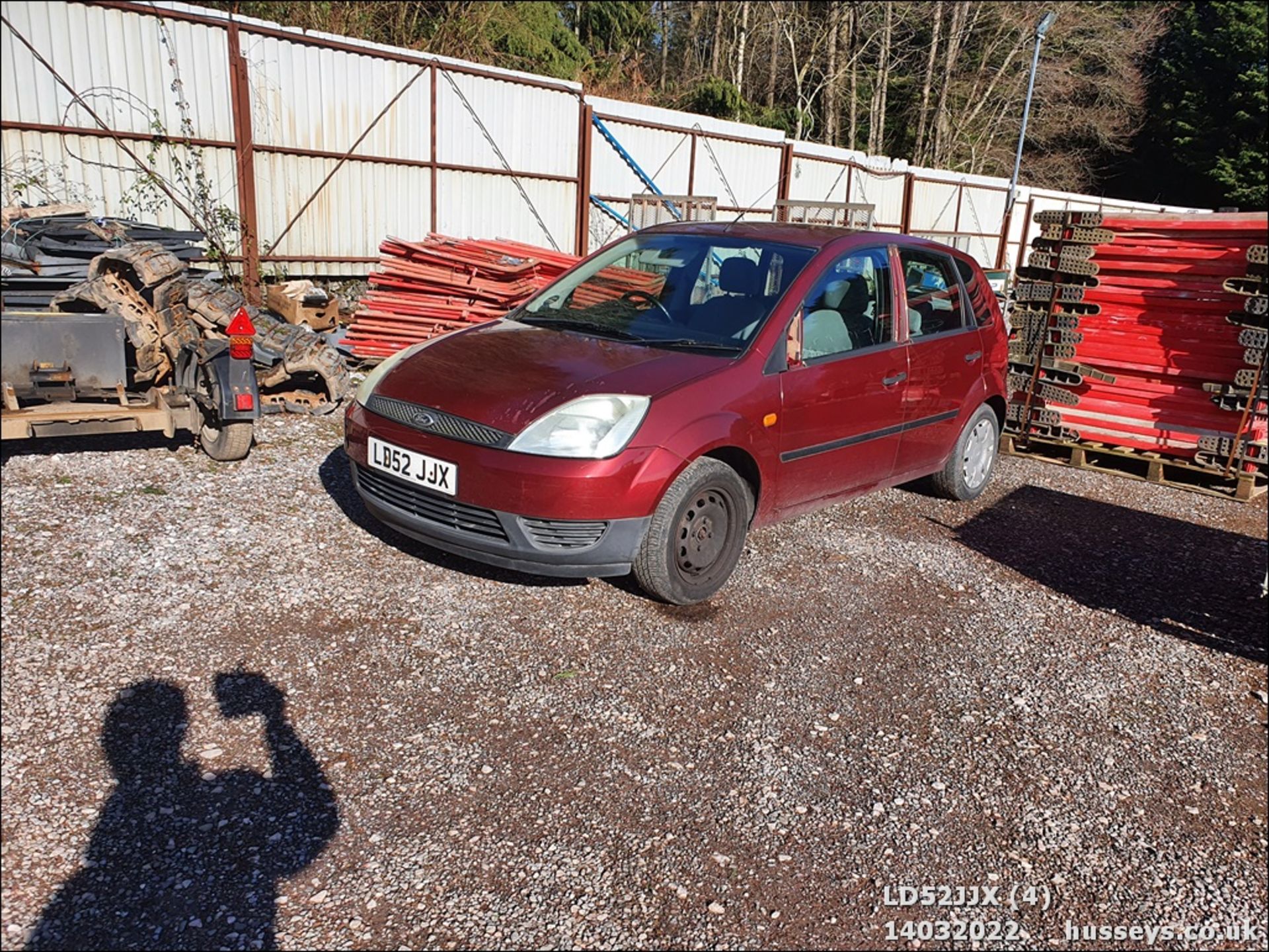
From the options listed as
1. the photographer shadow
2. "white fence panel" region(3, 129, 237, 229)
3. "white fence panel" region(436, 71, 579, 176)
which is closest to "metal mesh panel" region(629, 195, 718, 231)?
"white fence panel" region(436, 71, 579, 176)

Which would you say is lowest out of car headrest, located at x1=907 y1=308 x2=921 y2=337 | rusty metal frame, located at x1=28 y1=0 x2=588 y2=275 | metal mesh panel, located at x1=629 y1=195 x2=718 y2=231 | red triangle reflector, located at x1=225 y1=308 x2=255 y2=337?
red triangle reflector, located at x1=225 y1=308 x2=255 y2=337

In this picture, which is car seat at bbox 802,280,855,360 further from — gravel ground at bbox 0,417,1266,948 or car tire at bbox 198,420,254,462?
car tire at bbox 198,420,254,462

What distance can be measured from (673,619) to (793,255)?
6.57 feet

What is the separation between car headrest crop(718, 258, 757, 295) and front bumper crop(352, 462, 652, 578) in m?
1.41

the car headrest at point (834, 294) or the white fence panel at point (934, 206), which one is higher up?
the white fence panel at point (934, 206)

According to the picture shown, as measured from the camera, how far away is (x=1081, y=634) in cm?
456

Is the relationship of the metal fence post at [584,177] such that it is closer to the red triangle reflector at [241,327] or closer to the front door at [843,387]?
the front door at [843,387]

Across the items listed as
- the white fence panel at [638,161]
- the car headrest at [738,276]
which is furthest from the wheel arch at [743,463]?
the white fence panel at [638,161]

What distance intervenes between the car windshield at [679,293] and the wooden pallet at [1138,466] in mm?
3913

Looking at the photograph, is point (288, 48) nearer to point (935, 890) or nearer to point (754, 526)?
point (754, 526)

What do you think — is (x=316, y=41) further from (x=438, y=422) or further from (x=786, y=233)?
(x=438, y=422)

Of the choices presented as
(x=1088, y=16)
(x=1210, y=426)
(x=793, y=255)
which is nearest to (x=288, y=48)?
(x=793, y=255)

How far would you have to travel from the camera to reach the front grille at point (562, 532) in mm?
3996

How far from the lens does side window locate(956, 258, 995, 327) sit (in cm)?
611
